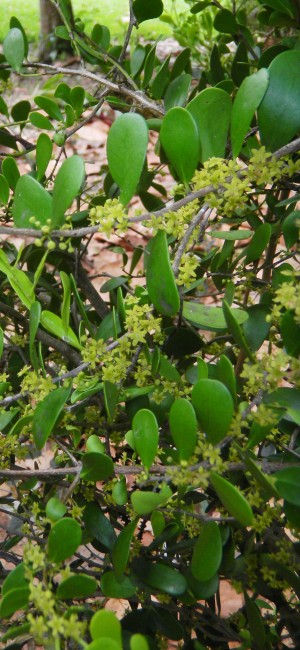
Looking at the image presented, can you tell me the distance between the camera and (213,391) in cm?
54

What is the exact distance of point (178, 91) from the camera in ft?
2.78

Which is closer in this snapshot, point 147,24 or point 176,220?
point 176,220

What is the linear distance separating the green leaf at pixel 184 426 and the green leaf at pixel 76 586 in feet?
0.43

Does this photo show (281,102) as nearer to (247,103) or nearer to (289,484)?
(247,103)

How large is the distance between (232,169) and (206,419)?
24 cm

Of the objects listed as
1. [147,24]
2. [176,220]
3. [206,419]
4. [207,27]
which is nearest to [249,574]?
[206,419]

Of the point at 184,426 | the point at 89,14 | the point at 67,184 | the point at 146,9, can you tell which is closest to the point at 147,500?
the point at 184,426

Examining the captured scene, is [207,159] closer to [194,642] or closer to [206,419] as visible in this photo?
[206,419]

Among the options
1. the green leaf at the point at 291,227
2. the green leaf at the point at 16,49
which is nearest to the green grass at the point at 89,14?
the green leaf at the point at 16,49

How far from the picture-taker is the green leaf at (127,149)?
593 millimetres

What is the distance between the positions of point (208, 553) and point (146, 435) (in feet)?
0.39

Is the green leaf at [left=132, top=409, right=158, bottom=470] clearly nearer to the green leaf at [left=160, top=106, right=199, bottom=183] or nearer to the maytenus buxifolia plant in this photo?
the maytenus buxifolia plant

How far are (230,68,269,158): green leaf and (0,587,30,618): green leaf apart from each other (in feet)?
1.44

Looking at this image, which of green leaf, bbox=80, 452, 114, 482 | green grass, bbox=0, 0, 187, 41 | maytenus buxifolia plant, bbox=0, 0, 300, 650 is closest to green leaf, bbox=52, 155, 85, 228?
maytenus buxifolia plant, bbox=0, 0, 300, 650
